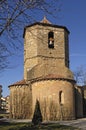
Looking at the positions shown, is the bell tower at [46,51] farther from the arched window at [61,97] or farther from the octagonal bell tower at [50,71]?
the arched window at [61,97]

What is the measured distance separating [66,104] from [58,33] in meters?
10.9

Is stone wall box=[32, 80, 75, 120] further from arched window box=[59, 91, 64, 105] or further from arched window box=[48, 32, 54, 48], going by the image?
arched window box=[48, 32, 54, 48]

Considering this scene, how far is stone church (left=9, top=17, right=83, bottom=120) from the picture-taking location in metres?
35.0

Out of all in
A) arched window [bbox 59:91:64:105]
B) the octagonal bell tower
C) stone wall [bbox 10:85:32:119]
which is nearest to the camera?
the octagonal bell tower

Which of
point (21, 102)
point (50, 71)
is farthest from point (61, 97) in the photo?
point (21, 102)

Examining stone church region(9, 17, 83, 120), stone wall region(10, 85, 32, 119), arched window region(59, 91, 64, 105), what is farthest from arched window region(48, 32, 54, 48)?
arched window region(59, 91, 64, 105)

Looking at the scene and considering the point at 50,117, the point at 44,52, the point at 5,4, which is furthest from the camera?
the point at 44,52

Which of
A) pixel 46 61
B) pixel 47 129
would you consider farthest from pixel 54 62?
pixel 47 129

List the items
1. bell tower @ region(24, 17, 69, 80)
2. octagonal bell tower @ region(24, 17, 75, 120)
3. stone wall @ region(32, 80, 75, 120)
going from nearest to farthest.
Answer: stone wall @ region(32, 80, 75, 120) < octagonal bell tower @ region(24, 17, 75, 120) < bell tower @ region(24, 17, 69, 80)

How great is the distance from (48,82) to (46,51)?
248 inches

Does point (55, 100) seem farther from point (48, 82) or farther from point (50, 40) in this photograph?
point (50, 40)

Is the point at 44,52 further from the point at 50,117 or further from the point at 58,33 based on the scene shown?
the point at 50,117

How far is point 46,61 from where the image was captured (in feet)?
132

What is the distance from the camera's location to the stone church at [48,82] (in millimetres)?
34969
